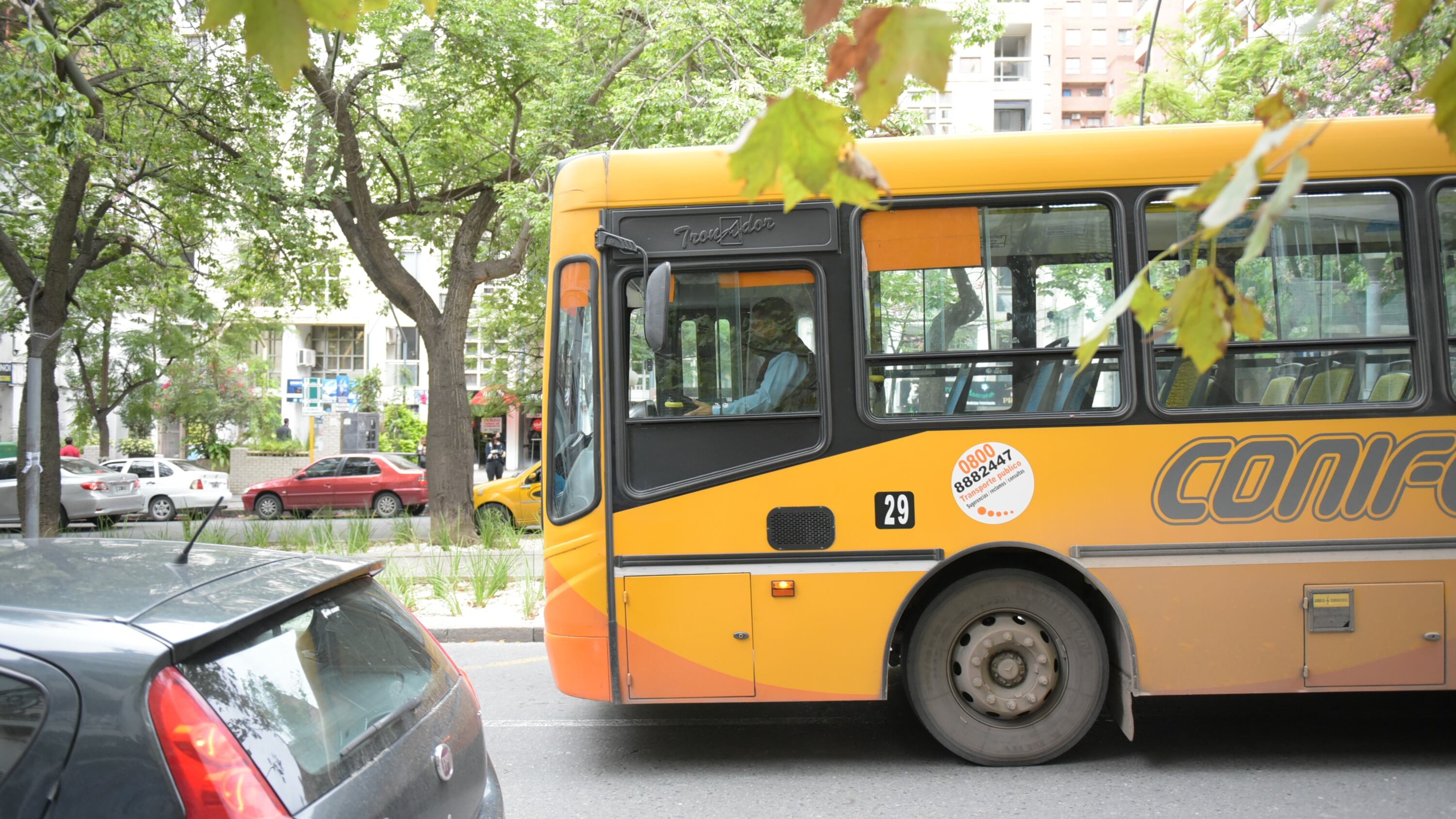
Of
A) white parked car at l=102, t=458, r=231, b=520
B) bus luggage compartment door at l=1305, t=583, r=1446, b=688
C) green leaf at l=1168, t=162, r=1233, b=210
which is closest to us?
green leaf at l=1168, t=162, r=1233, b=210

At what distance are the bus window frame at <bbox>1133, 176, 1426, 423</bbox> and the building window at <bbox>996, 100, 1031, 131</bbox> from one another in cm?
4811

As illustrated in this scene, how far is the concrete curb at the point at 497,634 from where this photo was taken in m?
8.96

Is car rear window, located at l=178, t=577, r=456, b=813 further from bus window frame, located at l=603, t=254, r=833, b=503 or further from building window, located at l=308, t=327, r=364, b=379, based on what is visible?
building window, located at l=308, t=327, r=364, b=379

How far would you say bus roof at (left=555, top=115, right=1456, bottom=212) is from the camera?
5176 millimetres

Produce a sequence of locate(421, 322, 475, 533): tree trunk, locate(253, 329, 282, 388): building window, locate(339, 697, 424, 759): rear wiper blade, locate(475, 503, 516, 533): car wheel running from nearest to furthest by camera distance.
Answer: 1. locate(339, 697, 424, 759): rear wiper blade
2. locate(421, 322, 475, 533): tree trunk
3. locate(475, 503, 516, 533): car wheel
4. locate(253, 329, 282, 388): building window

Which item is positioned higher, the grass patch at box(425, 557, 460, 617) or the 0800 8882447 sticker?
the 0800 8882447 sticker

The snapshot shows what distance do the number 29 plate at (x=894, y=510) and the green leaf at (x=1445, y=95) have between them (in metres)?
3.43

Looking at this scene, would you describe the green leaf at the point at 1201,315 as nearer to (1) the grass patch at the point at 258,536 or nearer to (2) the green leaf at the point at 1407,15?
(2) the green leaf at the point at 1407,15

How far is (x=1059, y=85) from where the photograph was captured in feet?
190

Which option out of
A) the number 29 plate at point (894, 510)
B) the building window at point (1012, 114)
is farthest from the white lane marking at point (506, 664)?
the building window at point (1012, 114)

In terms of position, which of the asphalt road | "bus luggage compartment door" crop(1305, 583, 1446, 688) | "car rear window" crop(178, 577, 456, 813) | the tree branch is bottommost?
the asphalt road

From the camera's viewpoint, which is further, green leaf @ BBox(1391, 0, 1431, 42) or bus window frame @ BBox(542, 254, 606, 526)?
bus window frame @ BBox(542, 254, 606, 526)

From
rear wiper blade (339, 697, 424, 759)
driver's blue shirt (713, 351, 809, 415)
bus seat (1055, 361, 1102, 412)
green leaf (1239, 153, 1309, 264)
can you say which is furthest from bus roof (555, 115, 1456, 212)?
green leaf (1239, 153, 1309, 264)

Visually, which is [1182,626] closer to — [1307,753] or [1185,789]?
[1185,789]
